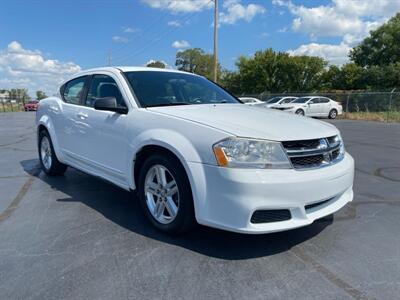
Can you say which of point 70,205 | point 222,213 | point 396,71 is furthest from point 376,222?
point 396,71

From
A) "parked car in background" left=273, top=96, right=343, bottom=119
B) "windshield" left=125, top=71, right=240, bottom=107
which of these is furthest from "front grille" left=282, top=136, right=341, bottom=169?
"parked car in background" left=273, top=96, right=343, bottom=119

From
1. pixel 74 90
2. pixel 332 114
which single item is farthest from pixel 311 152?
pixel 332 114

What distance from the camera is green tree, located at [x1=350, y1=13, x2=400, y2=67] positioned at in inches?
1780

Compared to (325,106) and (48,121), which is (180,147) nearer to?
(48,121)

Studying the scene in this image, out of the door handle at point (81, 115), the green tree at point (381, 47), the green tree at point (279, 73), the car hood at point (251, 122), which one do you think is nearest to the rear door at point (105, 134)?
the door handle at point (81, 115)

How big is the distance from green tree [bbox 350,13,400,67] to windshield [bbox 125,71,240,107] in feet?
155

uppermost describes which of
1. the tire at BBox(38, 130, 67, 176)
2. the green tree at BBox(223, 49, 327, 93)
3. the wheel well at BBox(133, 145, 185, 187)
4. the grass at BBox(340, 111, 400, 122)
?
the green tree at BBox(223, 49, 327, 93)

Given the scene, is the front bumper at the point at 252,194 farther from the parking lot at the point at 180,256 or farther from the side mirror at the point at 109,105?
the side mirror at the point at 109,105

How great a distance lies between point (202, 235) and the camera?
3.61 m

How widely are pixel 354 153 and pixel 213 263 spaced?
674 centimetres

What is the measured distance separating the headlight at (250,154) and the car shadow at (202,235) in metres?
0.81

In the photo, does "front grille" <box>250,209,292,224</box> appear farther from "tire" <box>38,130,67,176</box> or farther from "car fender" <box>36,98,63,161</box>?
"tire" <box>38,130,67,176</box>

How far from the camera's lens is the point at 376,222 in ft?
13.1

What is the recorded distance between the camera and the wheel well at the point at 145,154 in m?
3.45
